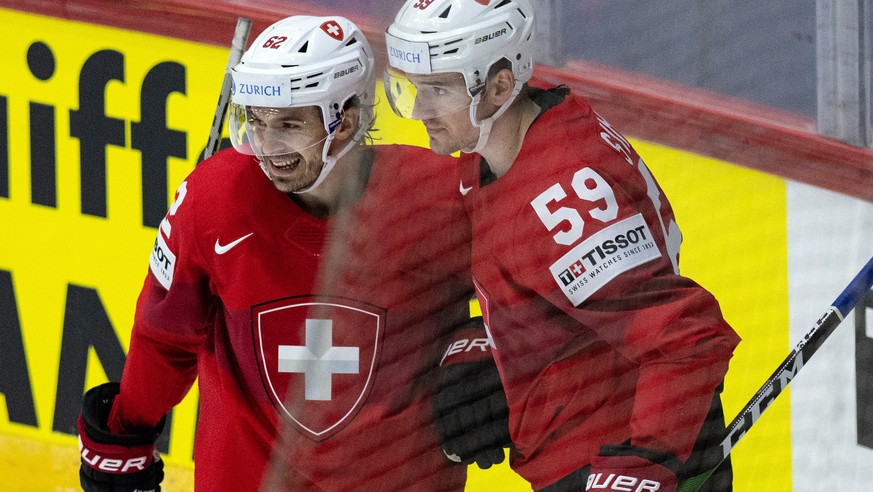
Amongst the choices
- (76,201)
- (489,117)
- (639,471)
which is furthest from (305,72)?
(76,201)

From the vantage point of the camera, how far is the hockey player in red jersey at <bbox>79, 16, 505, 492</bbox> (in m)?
1.58

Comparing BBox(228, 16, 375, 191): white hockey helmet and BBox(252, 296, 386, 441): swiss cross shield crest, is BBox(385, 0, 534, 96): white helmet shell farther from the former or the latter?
BBox(252, 296, 386, 441): swiss cross shield crest

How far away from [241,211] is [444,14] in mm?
347

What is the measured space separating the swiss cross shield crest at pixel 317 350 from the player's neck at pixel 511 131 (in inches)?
10.9

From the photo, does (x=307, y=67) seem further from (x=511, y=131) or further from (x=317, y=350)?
(x=317, y=350)

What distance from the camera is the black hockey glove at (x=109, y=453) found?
5.93 feet

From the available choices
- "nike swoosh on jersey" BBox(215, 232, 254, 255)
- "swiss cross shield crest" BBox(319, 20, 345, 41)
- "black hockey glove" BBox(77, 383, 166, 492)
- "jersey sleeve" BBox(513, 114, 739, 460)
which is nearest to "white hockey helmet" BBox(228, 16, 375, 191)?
"swiss cross shield crest" BBox(319, 20, 345, 41)

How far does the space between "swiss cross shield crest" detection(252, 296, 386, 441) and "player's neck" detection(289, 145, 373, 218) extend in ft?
0.37

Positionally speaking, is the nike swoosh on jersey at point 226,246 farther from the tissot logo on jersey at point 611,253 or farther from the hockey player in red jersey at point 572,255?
the tissot logo on jersey at point 611,253

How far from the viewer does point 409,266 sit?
64.9 inches

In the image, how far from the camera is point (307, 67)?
1537 millimetres

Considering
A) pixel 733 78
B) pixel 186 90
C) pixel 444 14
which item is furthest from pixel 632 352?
pixel 186 90

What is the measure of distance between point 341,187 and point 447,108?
20 cm

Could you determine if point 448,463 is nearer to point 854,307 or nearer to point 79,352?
point 854,307
